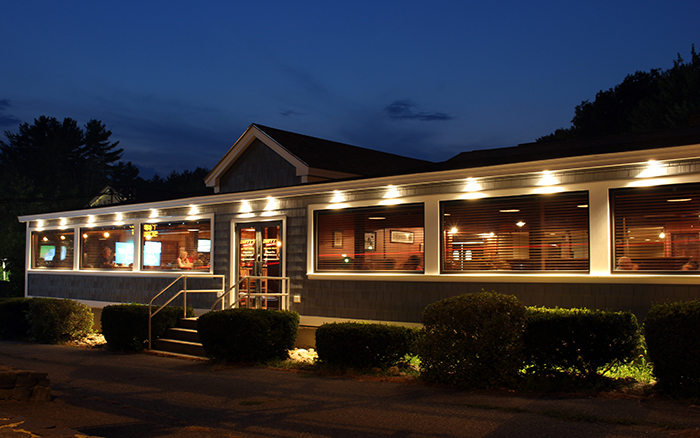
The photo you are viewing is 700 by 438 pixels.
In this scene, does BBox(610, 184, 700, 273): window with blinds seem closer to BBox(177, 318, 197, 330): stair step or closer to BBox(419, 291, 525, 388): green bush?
BBox(419, 291, 525, 388): green bush

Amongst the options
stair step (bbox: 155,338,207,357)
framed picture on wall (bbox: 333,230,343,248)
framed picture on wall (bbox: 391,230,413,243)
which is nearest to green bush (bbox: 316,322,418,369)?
framed picture on wall (bbox: 391,230,413,243)

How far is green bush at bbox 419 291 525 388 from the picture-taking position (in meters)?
7.82

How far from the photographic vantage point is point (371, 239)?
11.9 m

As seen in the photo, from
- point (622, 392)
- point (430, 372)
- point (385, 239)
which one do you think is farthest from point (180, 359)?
point (622, 392)

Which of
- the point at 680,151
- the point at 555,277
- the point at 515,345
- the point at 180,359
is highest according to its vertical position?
the point at 680,151

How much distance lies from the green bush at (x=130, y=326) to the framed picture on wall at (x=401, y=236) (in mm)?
5010

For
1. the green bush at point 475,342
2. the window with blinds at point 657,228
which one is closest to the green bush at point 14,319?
the green bush at point 475,342

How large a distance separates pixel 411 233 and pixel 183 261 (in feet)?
22.0

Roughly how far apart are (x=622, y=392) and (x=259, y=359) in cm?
571

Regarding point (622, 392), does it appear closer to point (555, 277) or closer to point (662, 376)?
point (662, 376)

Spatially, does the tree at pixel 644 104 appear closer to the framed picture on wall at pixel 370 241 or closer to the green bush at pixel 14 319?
the framed picture on wall at pixel 370 241

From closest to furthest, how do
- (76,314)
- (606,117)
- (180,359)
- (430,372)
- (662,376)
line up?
(662,376), (430,372), (180,359), (76,314), (606,117)

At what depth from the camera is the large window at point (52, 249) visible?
61.4 ft

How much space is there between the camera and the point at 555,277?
951cm
